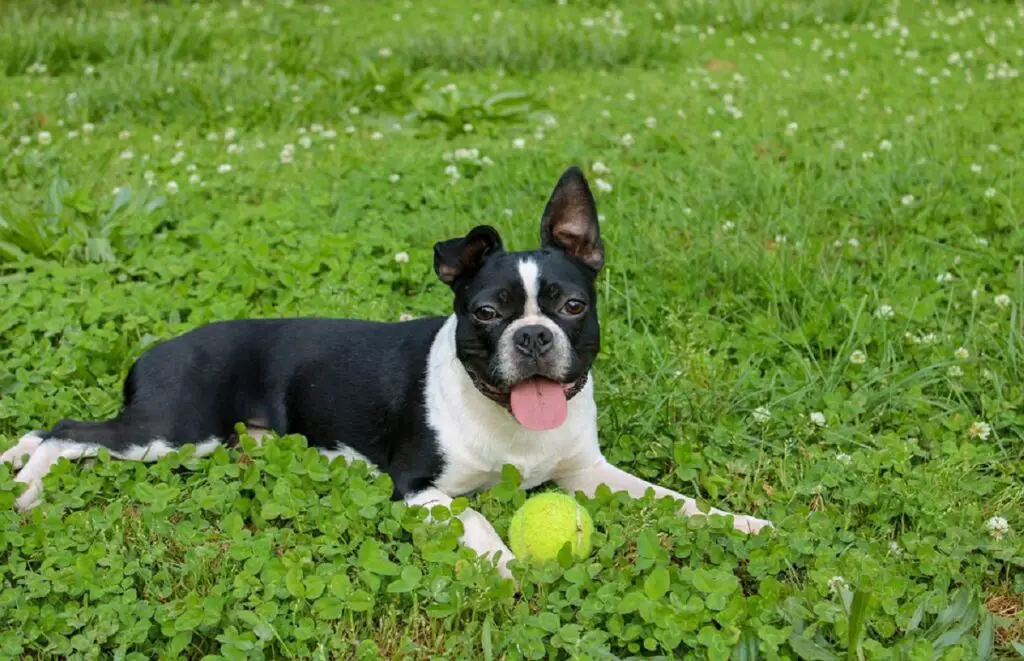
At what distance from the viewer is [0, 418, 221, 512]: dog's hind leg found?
3.82 meters

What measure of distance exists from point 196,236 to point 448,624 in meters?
3.38

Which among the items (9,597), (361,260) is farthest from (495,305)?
(361,260)

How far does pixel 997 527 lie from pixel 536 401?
1536mm

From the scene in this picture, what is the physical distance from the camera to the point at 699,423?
4.27 metres

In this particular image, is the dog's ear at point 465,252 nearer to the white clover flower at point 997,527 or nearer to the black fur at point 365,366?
the black fur at point 365,366

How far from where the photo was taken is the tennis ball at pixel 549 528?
3279 mm

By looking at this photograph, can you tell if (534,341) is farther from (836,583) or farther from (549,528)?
(836,583)

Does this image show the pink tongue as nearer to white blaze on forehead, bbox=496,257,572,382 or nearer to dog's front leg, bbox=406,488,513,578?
white blaze on forehead, bbox=496,257,572,382

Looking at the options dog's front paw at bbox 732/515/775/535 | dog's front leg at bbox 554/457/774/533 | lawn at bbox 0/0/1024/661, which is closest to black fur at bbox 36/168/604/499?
lawn at bbox 0/0/1024/661

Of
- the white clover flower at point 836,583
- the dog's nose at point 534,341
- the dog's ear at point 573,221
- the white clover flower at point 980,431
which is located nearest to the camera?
the white clover flower at point 836,583

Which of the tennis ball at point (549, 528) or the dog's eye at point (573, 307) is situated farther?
the dog's eye at point (573, 307)

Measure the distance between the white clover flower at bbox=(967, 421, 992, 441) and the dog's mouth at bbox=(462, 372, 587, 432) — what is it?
1652 millimetres

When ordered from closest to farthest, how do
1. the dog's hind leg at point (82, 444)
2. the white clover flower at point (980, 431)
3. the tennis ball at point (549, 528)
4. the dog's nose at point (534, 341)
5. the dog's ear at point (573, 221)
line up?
the tennis ball at point (549, 528)
the dog's nose at point (534, 341)
the dog's ear at point (573, 221)
the dog's hind leg at point (82, 444)
the white clover flower at point (980, 431)

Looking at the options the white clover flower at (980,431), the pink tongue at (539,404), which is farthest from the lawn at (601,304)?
the pink tongue at (539,404)
